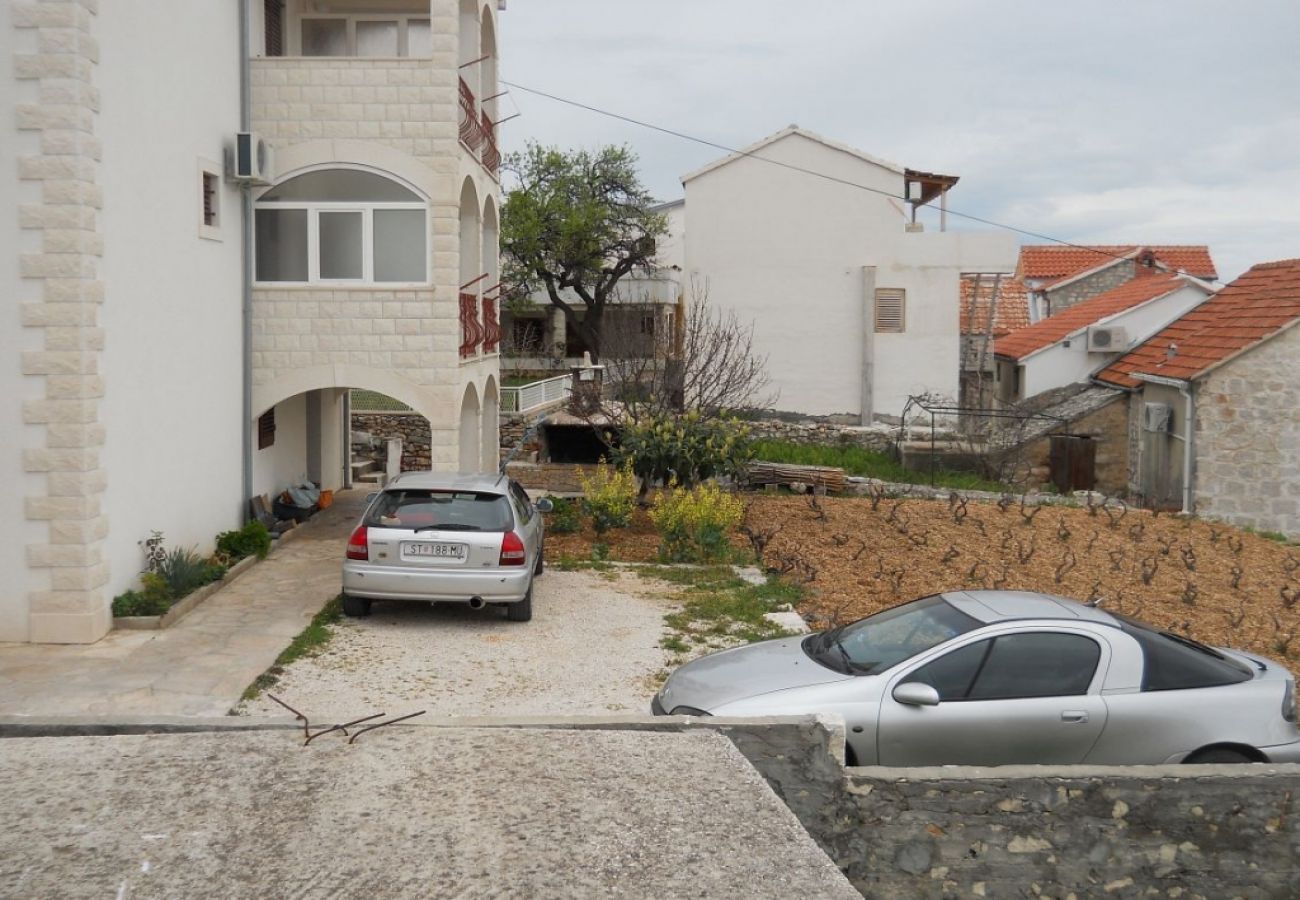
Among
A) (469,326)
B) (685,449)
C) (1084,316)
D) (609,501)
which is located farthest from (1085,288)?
(469,326)

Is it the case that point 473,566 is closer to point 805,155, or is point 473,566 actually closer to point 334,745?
point 334,745

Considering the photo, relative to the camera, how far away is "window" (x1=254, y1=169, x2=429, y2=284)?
1520 cm

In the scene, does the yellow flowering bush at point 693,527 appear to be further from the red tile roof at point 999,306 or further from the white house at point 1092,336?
the red tile roof at point 999,306

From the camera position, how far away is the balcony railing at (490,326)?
19031 mm

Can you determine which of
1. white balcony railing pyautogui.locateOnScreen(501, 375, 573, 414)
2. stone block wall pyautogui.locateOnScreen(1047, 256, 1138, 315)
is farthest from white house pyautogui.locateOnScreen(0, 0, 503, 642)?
stone block wall pyautogui.locateOnScreen(1047, 256, 1138, 315)

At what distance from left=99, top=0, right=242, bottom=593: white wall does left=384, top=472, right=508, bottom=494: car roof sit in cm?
242

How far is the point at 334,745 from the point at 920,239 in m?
28.0

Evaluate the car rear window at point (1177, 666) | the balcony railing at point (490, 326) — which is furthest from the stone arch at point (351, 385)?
the car rear window at point (1177, 666)

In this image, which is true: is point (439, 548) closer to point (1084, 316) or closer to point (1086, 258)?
point (1084, 316)

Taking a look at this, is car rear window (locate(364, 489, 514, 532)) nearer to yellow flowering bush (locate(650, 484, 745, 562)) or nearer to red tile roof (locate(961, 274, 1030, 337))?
yellow flowering bush (locate(650, 484, 745, 562))

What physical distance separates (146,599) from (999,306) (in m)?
35.8

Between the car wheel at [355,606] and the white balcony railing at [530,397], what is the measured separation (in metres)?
16.4

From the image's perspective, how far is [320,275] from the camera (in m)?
15.3

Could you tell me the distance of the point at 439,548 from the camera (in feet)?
37.8
